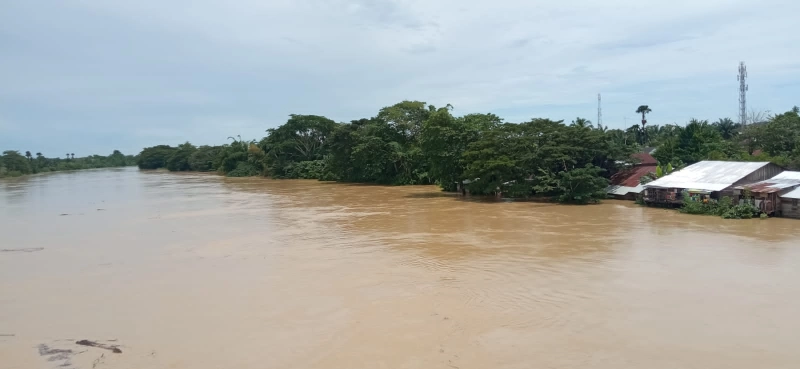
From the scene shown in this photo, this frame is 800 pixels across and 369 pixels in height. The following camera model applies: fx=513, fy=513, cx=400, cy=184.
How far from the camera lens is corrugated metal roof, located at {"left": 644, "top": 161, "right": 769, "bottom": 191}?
56.7 feet

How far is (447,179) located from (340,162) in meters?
13.8

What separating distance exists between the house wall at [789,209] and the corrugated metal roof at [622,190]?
5.24 meters

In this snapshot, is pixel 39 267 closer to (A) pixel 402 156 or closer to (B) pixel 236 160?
(A) pixel 402 156

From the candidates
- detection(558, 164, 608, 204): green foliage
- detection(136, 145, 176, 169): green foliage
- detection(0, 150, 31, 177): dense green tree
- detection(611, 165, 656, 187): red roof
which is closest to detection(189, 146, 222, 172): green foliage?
detection(136, 145, 176, 169): green foliage

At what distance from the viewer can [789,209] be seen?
51.2 ft

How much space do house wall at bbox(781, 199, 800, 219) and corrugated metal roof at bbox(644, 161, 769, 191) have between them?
5.16ft

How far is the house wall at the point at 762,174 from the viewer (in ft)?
56.7

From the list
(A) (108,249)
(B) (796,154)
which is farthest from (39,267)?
(B) (796,154)

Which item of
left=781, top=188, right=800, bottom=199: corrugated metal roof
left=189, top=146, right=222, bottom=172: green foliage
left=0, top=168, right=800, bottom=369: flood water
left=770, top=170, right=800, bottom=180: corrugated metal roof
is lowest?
left=0, top=168, right=800, bottom=369: flood water

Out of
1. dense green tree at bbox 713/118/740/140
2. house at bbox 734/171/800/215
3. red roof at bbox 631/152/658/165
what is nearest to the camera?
house at bbox 734/171/800/215

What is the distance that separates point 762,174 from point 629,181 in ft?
16.2

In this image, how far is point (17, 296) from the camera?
9453 millimetres

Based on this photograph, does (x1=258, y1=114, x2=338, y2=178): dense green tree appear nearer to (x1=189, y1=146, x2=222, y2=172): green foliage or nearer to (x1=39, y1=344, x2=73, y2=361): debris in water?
(x1=189, y1=146, x2=222, y2=172): green foliage

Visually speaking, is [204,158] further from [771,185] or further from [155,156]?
[771,185]
